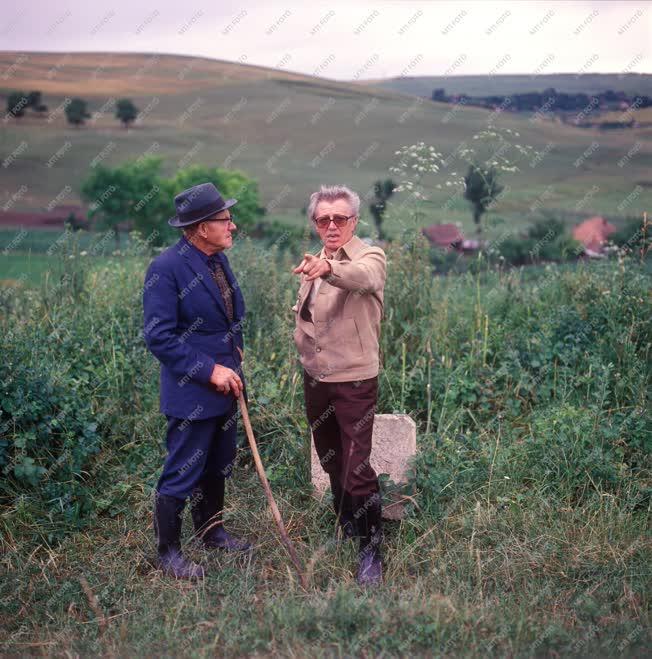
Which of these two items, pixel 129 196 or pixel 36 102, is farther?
pixel 129 196

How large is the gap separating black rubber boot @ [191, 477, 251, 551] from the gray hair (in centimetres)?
179

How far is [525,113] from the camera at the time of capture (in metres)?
11.0

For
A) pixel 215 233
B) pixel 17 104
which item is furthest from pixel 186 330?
pixel 17 104

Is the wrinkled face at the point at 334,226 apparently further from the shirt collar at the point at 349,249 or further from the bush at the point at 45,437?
the bush at the point at 45,437

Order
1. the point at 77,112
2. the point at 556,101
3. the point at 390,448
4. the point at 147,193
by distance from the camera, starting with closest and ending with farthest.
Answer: the point at 390,448 < the point at 556,101 < the point at 147,193 < the point at 77,112

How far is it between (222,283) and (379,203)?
3261 millimetres

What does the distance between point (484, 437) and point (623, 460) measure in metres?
1.01

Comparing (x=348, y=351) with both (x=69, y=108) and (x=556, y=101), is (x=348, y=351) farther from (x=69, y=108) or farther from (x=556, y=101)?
(x=69, y=108)

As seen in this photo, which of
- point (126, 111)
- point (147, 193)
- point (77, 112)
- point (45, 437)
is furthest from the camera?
point (126, 111)

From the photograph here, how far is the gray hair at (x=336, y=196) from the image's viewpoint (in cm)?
415

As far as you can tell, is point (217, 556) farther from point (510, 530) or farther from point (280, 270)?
point (280, 270)

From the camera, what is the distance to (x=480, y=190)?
7.94 m

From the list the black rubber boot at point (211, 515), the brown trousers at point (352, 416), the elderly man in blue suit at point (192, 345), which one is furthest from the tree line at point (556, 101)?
the black rubber boot at point (211, 515)

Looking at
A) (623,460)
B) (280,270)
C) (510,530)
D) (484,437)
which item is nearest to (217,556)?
(510,530)
